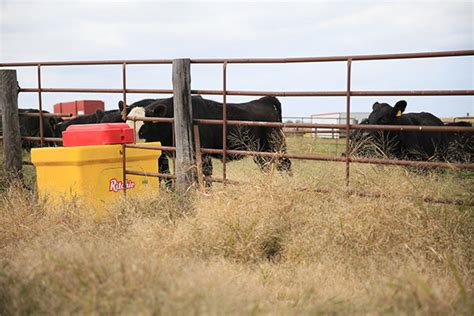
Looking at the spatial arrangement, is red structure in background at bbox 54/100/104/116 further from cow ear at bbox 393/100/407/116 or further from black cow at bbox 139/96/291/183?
cow ear at bbox 393/100/407/116

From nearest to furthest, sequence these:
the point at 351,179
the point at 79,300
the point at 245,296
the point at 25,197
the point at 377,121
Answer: the point at 79,300 < the point at 245,296 < the point at 351,179 < the point at 25,197 < the point at 377,121

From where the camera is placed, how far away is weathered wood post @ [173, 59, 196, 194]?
6.64 metres

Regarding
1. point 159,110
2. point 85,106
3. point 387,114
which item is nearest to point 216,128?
point 159,110

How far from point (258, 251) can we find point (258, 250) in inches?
0.4

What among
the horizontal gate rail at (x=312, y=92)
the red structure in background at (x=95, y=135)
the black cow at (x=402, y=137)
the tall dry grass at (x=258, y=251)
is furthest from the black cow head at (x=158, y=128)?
the black cow at (x=402, y=137)

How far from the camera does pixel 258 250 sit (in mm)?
4758

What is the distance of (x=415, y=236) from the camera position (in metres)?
4.70

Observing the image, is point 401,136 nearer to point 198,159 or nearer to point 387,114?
point 387,114

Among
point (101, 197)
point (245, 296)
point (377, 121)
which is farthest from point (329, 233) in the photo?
point (377, 121)

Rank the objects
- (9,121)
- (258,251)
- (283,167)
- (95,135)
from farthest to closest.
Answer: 1. (9,121)
2. (95,135)
3. (283,167)
4. (258,251)

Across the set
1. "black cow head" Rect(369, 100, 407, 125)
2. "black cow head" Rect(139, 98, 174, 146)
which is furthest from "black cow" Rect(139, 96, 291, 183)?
"black cow head" Rect(369, 100, 407, 125)

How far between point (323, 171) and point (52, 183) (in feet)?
10.1

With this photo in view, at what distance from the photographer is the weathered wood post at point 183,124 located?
21.8 ft

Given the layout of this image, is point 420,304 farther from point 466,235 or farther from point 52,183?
point 52,183
